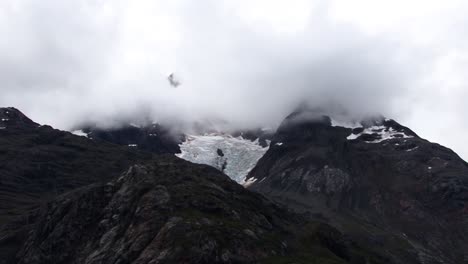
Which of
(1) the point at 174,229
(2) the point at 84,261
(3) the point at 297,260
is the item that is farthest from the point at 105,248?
(3) the point at 297,260

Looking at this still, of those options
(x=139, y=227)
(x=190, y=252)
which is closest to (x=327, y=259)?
(x=190, y=252)

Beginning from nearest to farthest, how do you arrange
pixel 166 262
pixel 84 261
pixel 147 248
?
pixel 166 262, pixel 147 248, pixel 84 261

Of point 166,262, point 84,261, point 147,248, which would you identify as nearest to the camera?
point 166,262

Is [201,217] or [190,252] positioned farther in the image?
[201,217]

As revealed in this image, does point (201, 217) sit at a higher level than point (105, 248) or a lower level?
higher

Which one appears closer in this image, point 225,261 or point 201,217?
point 225,261

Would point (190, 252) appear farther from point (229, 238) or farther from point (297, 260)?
point (297, 260)

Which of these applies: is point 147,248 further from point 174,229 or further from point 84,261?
point 84,261

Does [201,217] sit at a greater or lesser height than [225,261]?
greater
